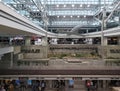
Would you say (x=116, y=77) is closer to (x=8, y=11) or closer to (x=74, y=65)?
(x=74, y=65)

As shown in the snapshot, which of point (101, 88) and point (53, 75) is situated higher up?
point (53, 75)

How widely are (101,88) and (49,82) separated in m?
4.83

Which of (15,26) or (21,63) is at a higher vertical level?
(15,26)

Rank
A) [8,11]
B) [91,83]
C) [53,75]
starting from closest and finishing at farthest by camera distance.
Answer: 1. [8,11]
2. [53,75]
3. [91,83]

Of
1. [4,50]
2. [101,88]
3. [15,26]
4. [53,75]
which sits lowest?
[101,88]

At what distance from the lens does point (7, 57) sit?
26.2m

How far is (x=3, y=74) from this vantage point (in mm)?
20172

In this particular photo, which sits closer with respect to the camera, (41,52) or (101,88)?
(101,88)

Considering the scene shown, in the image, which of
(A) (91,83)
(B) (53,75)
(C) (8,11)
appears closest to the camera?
(C) (8,11)

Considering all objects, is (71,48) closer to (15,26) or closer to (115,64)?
(115,64)

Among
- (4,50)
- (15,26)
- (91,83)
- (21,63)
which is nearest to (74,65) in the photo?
(91,83)

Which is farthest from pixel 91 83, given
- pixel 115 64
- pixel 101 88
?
pixel 115 64

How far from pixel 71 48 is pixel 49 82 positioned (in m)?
20.6

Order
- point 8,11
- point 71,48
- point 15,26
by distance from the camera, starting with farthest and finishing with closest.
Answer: point 71,48, point 15,26, point 8,11
